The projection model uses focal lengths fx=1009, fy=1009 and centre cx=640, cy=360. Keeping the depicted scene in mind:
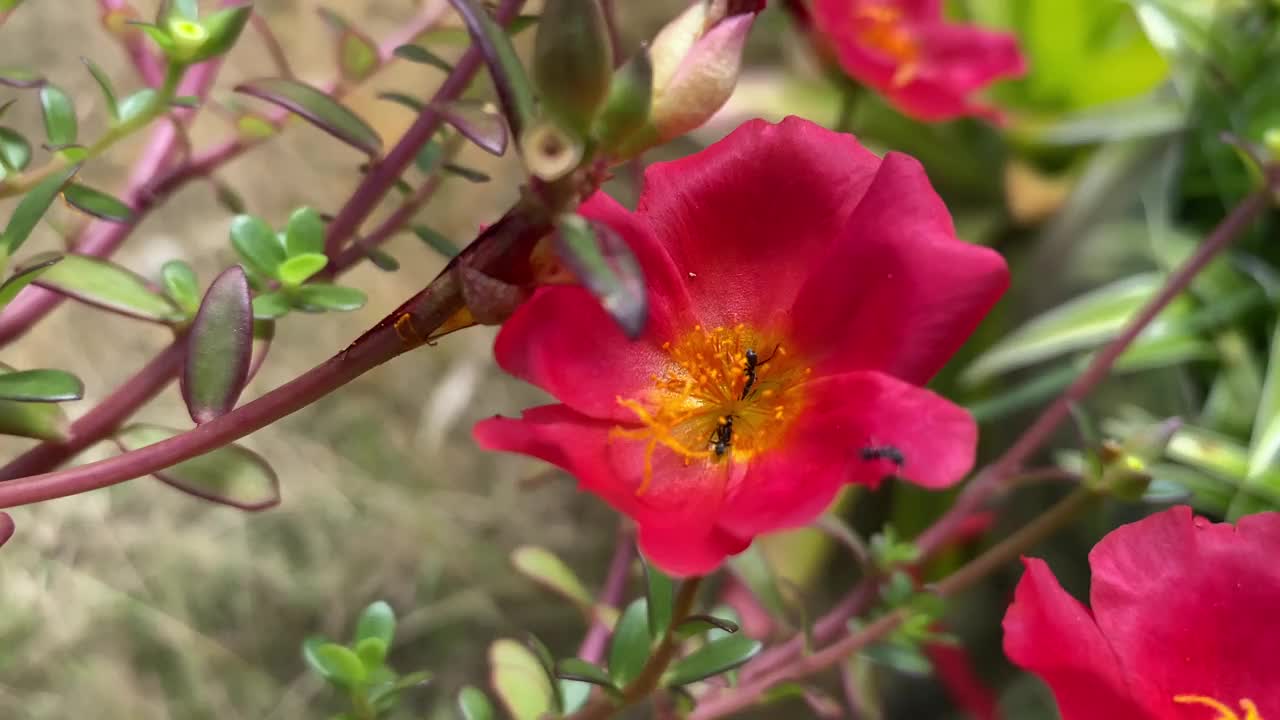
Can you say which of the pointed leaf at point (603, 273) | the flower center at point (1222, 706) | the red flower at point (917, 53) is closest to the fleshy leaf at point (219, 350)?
the pointed leaf at point (603, 273)

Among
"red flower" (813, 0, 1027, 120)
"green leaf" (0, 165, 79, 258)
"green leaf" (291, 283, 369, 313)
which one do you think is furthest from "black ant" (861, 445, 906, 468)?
"red flower" (813, 0, 1027, 120)

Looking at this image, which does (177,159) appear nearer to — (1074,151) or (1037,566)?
(1037,566)

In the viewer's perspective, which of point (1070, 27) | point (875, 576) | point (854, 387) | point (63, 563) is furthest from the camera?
point (1070, 27)

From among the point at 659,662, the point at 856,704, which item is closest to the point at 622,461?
the point at 659,662

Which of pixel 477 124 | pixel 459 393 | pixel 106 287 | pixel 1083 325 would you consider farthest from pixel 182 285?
pixel 1083 325

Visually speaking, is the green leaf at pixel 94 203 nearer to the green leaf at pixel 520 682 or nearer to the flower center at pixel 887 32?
the green leaf at pixel 520 682

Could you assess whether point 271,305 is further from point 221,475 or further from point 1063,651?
point 1063,651

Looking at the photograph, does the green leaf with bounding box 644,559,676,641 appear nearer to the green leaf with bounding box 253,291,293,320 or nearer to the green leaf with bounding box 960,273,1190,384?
the green leaf with bounding box 253,291,293,320
